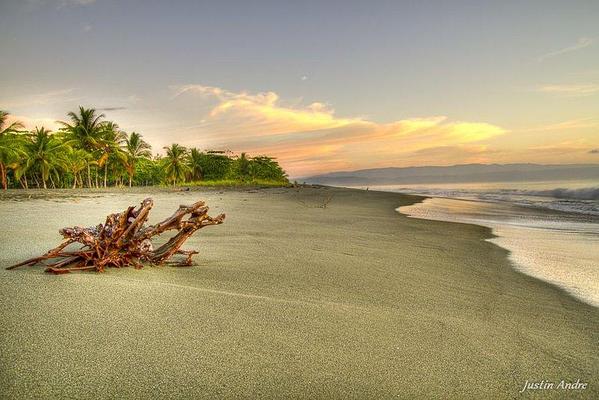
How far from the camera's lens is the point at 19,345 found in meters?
1.80

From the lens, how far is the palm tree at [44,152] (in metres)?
45.1

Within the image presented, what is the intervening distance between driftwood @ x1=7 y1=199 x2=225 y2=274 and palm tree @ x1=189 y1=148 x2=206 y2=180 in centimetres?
7413

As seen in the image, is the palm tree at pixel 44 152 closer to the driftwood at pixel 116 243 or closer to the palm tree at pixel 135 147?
the palm tree at pixel 135 147

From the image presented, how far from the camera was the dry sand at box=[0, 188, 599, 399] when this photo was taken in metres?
1.66

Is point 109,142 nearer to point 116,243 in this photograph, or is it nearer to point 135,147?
point 135,147

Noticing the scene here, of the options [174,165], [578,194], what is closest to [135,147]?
[174,165]

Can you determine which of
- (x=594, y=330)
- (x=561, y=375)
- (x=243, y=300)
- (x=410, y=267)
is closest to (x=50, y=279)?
(x=243, y=300)

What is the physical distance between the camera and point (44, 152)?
1794 inches

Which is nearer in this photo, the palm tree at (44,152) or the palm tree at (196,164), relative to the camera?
the palm tree at (44,152)

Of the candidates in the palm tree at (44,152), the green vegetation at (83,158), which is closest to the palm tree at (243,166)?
the green vegetation at (83,158)

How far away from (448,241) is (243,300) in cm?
565

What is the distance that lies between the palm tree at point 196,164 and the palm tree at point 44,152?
2970cm

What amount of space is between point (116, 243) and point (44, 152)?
51.8 meters

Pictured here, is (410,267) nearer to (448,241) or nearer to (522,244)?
(448,241)
